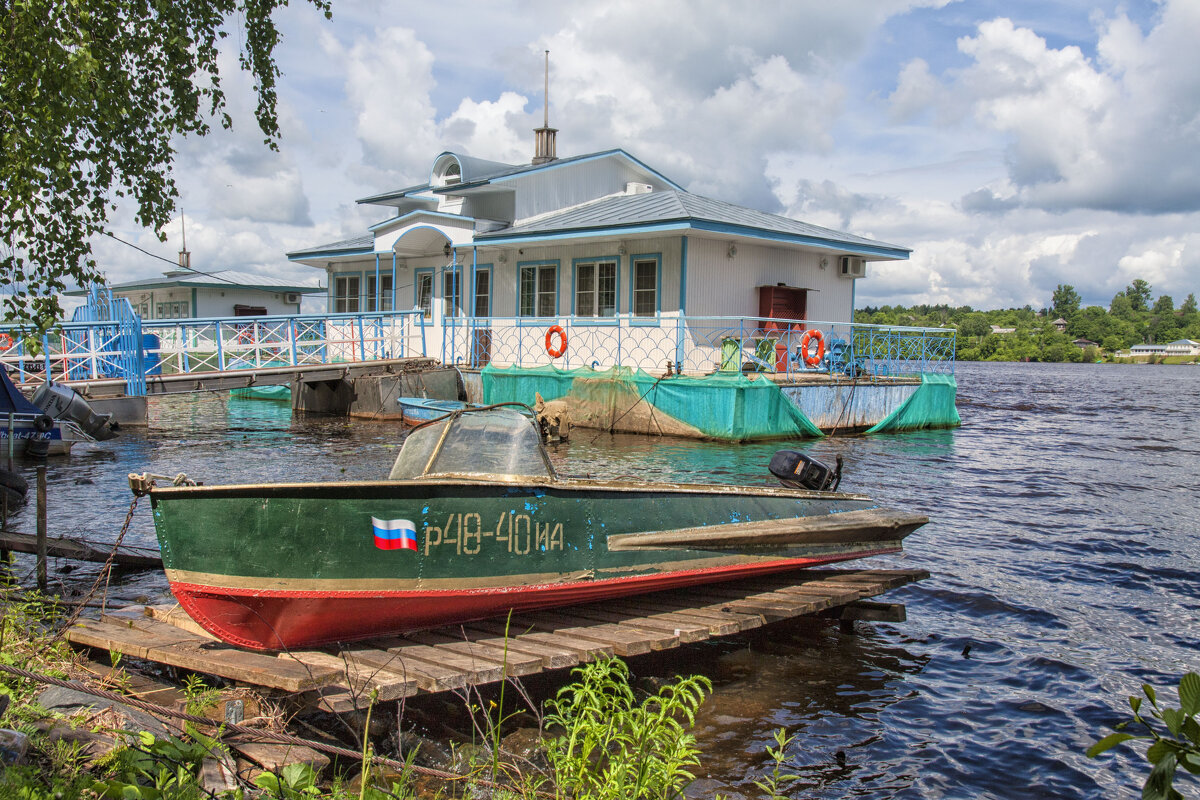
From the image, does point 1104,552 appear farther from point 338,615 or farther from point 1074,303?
point 1074,303

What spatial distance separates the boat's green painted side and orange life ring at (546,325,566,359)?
47.9ft

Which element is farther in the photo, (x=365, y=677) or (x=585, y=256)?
(x=585, y=256)

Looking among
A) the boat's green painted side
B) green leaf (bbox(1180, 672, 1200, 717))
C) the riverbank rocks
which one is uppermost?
green leaf (bbox(1180, 672, 1200, 717))

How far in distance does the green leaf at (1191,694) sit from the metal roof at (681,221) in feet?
56.5

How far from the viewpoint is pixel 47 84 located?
4797 mm

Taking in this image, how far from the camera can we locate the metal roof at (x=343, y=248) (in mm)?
27094

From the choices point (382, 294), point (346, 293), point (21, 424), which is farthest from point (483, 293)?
point (21, 424)

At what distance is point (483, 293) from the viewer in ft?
80.9

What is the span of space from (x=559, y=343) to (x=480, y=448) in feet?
49.5

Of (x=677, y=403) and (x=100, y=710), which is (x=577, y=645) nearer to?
(x=100, y=710)

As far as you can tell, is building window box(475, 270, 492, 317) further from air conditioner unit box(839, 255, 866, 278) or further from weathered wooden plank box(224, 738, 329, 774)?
weathered wooden plank box(224, 738, 329, 774)

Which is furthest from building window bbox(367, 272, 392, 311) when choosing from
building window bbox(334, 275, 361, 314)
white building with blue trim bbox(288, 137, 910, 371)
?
building window bbox(334, 275, 361, 314)

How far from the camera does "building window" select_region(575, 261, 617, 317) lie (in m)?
21.3

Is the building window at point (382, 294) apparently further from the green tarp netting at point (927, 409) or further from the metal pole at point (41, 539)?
the metal pole at point (41, 539)
